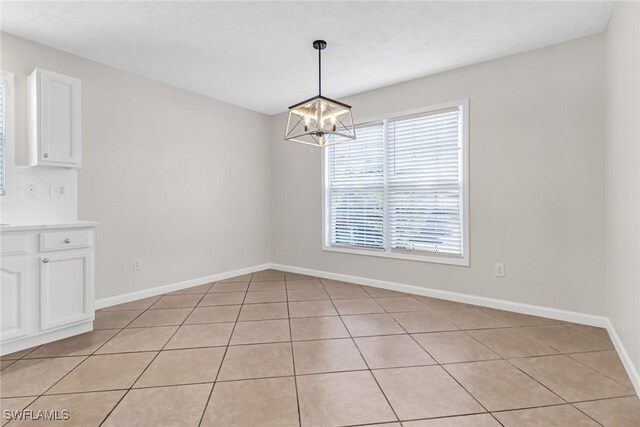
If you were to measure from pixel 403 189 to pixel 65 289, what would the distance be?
3412 mm

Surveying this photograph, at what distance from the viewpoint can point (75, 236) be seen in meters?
2.60

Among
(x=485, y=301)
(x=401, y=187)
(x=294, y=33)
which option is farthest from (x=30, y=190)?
(x=485, y=301)

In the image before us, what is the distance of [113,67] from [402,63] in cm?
302

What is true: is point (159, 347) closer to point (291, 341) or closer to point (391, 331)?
point (291, 341)

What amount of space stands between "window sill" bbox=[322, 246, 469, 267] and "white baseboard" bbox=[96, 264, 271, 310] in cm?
130

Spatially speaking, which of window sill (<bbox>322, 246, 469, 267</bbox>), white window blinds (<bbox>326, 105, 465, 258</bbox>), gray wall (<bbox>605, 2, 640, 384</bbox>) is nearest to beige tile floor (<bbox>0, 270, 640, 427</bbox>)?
gray wall (<bbox>605, 2, 640, 384</bbox>)

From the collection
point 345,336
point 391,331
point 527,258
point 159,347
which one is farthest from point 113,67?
point 527,258

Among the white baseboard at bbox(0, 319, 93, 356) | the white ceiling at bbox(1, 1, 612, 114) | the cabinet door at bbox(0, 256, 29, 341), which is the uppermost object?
the white ceiling at bbox(1, 1, 612, 114)

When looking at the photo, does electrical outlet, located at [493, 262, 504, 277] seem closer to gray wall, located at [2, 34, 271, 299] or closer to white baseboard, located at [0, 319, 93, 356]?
gray wall, located at [2, 34, 271, 299]

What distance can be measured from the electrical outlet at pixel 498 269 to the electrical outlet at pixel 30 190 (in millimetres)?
4359

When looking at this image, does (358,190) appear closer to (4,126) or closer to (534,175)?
(534,175)

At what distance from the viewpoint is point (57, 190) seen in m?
2.99

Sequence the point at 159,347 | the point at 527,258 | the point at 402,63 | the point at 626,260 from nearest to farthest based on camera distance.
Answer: the point at 626,260, the point at 159,347, the point at 527,258, the point at 402,63

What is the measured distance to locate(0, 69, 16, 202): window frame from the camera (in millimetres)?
2709
